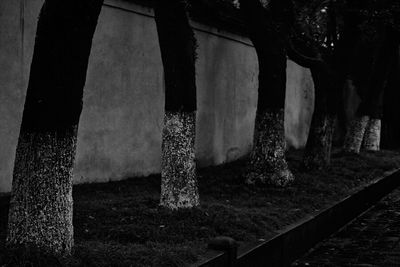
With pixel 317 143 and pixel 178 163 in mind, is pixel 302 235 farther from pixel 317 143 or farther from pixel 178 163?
pixel 317 143

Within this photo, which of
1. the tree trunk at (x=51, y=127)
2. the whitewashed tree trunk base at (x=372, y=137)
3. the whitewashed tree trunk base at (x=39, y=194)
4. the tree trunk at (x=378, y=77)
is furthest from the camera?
the whitewashed tree trunk base at (x=372, y=137)

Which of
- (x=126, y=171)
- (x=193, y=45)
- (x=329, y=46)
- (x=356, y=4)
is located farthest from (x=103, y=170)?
(x=329, y=46)

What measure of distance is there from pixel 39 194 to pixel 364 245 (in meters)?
4.80

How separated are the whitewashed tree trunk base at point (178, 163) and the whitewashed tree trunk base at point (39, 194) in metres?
2.55

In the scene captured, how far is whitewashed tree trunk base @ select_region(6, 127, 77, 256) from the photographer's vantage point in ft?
17.1

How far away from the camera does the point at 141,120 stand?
37.7 ft

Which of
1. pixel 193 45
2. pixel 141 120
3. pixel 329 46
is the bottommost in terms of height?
pixel 141 120

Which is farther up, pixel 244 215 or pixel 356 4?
pixel 356 4

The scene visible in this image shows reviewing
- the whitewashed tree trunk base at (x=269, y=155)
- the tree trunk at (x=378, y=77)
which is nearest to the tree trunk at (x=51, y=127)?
the whitewashed tree trunk base at (x=269, y=155)

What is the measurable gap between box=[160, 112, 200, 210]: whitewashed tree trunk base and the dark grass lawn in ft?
0.65

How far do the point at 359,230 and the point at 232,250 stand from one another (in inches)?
168

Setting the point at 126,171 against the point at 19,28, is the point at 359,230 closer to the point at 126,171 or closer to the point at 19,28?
the point at 126,171

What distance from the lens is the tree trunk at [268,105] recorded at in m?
10.5

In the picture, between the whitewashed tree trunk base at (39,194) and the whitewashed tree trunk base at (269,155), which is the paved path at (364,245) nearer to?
the whitewashed tree trunk base at (269,155)
